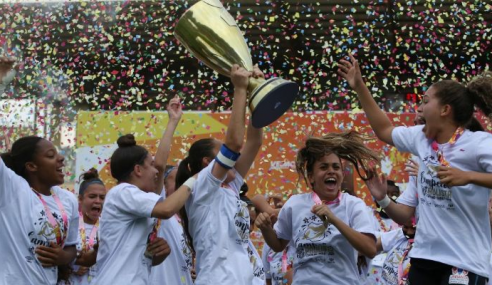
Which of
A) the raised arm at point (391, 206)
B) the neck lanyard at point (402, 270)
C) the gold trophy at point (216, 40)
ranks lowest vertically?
the neck lanyard at point (402, 270)

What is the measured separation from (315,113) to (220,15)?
5.05 metres

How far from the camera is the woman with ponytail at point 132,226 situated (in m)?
4.39

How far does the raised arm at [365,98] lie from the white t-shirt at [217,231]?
898 mm

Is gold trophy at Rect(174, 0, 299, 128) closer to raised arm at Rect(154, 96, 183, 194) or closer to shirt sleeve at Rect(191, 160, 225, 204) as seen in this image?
shirt sleeve at Rect(191, 160, 225, 204)

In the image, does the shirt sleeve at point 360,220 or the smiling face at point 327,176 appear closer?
the shirt sleeve at point 360,220

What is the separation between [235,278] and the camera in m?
4.33

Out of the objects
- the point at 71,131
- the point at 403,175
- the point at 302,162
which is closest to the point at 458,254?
the point at 302,162

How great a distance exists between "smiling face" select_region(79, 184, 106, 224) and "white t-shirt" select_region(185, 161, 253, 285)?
6.67 feet

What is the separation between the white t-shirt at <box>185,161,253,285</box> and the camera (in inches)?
172

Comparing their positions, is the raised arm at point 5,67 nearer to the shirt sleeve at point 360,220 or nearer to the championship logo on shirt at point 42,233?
the championship logo on shirt at point 42,233

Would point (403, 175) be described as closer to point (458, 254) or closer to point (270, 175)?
point (270, 175)

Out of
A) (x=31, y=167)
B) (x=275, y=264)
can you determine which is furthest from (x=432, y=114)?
(x=275, y=264)

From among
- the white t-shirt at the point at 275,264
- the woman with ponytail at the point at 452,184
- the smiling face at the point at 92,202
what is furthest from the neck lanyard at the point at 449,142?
the smiling face at the point at 92,202

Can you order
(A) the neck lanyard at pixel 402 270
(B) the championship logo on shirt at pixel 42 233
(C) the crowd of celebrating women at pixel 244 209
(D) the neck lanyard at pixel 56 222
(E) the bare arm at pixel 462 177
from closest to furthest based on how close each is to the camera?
(E) the bare arm at pixel 462 177
(C) the crowd of celebrating women at pixel 244 209
(B) the championship logo on shirt at pixel 42 233
(D) the neck lanyard at pixel 56 222
(A) the neck lanyard at pixel 402 270
